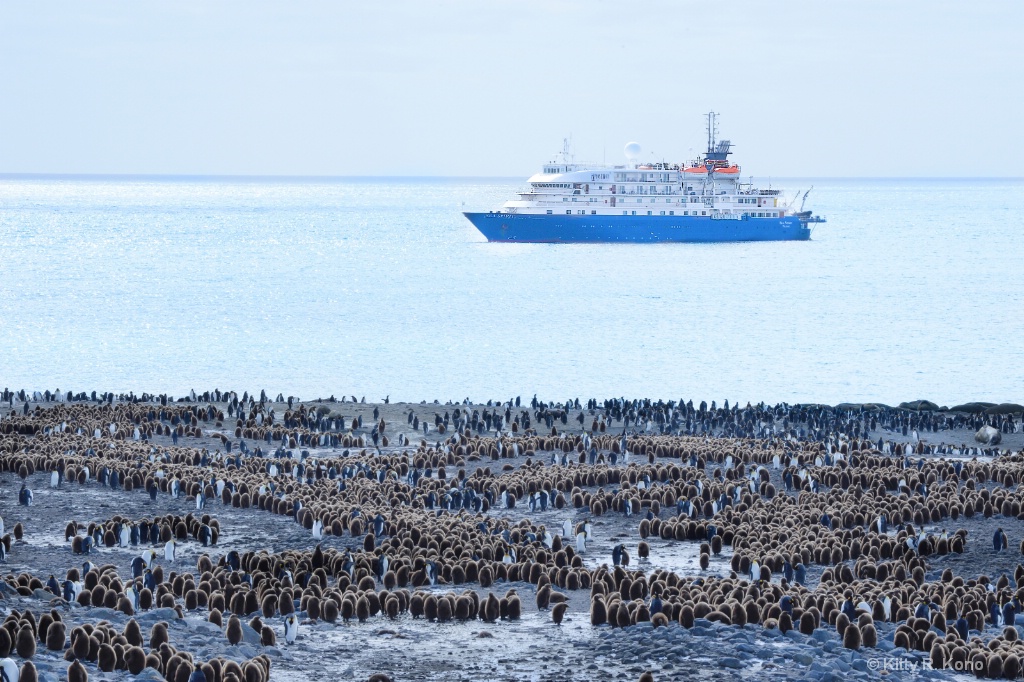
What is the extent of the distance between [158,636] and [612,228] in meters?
101

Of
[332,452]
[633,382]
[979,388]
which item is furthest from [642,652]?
[979,388]

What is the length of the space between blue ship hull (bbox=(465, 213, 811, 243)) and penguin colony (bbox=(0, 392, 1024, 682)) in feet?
269

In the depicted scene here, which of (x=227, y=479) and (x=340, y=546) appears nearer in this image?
(x=340, y=546)

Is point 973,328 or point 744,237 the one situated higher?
point 744,237

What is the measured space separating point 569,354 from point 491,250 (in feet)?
211

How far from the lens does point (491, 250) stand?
379 feet

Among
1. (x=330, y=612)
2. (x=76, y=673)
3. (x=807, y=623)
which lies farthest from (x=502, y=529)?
(x=76, y=673)

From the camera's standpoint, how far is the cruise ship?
107938mm

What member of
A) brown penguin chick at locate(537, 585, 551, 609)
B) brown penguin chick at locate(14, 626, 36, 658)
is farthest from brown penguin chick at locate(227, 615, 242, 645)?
brown penguin chick at locate(537, 585, 551, 609)

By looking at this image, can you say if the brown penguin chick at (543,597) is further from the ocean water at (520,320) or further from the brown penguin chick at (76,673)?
the ocean water at (520,320)

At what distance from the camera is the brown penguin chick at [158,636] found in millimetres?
10695

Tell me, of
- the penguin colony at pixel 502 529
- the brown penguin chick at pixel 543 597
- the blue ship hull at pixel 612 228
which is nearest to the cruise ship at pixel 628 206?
the blue ship hull at pixel 612 228

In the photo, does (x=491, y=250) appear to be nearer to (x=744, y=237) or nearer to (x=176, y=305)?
(x=744, y=237)

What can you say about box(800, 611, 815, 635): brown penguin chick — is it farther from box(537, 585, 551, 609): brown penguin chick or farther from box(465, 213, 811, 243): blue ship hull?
box(465, 213, 811, 243): blue ship hull
